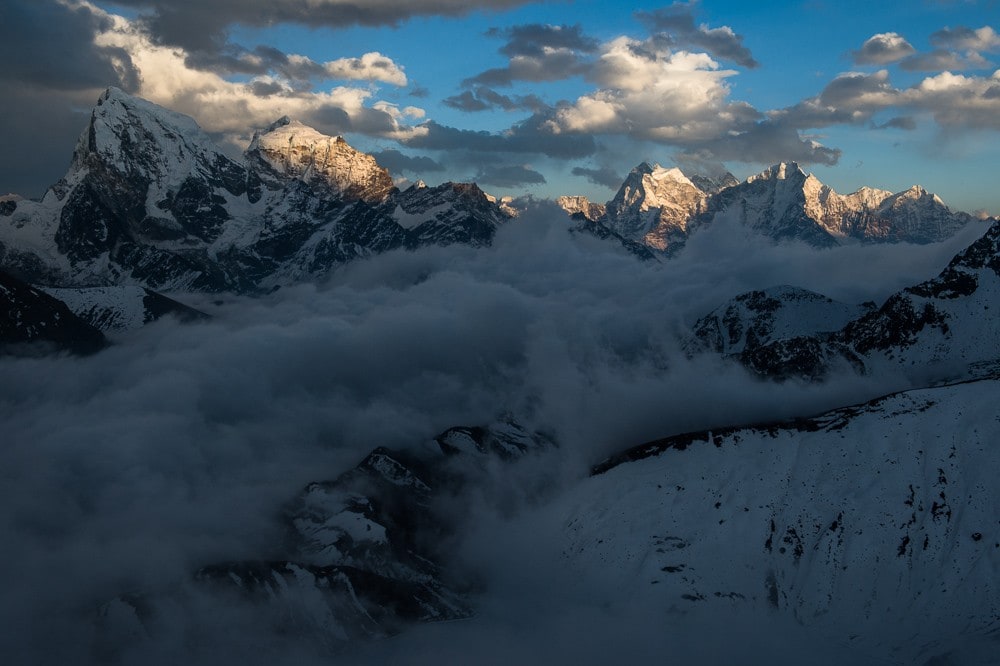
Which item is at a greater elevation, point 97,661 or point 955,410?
point 955,410

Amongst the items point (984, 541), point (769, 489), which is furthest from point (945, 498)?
point (769, 489)

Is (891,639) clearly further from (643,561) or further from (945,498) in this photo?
(643,561)

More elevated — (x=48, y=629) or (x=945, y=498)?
(x=945, y=498)

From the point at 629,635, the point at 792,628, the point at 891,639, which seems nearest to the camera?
the point at 891,639

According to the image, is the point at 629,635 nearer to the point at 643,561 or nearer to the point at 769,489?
the point at 643,561

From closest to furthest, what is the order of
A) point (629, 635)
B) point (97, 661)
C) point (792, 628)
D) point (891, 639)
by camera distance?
point (891, 639) < point (792, 628) < point (629, 635) < point (97, 661)

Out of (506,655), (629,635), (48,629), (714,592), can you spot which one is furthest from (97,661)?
(714,592)

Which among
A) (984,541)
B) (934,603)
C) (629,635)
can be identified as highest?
(984,541)

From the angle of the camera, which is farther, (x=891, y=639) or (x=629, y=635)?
(x=629, y=635)

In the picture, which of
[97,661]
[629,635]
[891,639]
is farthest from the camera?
[97,661]
